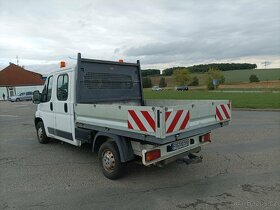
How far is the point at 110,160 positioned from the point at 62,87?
7.42 feet

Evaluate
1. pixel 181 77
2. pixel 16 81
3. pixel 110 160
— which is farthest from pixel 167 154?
pixel 181 77

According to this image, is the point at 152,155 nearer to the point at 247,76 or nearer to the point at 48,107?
the point at 48,107

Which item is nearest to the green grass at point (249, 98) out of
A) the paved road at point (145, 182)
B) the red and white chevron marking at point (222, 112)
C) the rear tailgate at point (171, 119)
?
the paved road at point (145, 182)

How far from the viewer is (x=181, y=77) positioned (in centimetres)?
8250

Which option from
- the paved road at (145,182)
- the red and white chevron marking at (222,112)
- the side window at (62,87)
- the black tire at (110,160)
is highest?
the side window at (62,87)

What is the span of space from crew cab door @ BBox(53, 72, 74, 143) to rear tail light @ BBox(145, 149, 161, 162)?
220 cm

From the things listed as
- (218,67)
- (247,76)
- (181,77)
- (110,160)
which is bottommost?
(110,160)

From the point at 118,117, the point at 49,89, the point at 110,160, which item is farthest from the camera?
the point at 49,89

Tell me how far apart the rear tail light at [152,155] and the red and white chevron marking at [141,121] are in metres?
0.46

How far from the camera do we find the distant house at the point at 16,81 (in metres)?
50.5

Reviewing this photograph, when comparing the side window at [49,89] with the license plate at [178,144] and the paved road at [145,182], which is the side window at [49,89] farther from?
the license plate at [178,144]

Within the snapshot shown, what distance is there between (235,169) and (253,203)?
146 centimetres

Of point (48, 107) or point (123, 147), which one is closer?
point (123, 147)

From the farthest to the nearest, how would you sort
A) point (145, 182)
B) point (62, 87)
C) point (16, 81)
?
point (16, 81), point (62, 87), point (145, 182)
